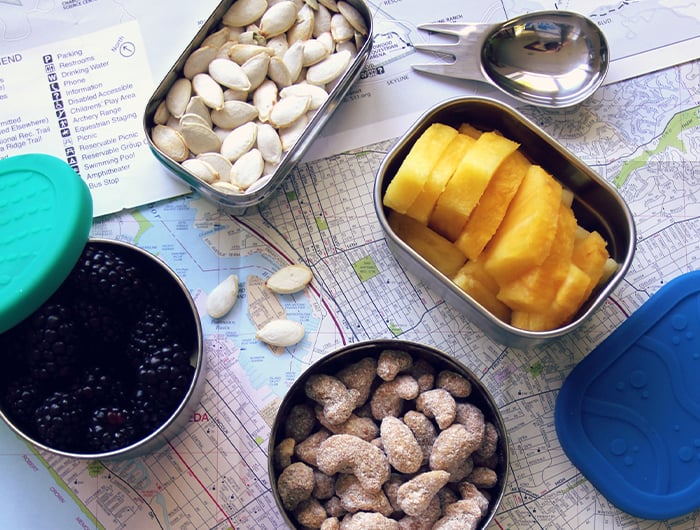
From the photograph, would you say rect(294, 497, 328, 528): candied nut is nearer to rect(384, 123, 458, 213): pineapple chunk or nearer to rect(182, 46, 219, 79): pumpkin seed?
rect(384, 123, 458, 213): pineapple chunk

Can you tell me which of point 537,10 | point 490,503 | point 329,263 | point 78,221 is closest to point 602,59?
point 537,10

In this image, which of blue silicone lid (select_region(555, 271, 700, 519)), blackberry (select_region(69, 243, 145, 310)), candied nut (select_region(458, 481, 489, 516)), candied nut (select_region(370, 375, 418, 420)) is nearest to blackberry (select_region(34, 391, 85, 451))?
blackberry (select_region(69, 243, 145, 310))

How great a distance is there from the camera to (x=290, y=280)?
33.7 inches

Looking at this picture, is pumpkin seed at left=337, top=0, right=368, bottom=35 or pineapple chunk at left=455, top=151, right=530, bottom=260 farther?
pumpkin seed at left=337, top=0, right=368, bottom=35

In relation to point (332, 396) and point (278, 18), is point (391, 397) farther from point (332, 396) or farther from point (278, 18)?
point (278, 18)

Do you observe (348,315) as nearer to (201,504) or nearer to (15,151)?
(201,504)

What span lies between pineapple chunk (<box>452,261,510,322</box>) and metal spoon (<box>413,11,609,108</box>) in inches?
10.6

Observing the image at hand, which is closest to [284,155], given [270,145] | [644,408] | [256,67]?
[270,145]

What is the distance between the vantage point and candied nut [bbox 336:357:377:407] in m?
0.78

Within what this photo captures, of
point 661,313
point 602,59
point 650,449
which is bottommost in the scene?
point 650,449

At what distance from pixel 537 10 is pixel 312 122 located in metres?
0.37

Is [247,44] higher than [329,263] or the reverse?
higher

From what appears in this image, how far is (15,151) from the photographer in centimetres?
90

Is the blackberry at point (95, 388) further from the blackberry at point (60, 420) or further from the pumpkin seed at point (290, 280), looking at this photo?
the pumpkin seed at point (290, 280)
